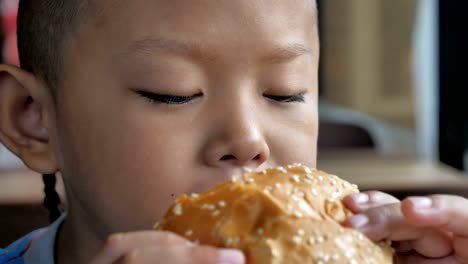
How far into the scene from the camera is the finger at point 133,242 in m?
1.10

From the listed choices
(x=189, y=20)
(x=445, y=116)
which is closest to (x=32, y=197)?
(x=189, y=20)

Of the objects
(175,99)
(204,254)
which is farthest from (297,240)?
(175,99)

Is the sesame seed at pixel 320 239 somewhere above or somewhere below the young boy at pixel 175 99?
below

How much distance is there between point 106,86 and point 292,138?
0.42 meters

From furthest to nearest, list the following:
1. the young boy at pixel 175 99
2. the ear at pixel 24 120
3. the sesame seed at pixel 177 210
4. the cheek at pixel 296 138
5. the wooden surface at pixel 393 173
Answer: the wooden surface at pixel 393 173 < the ear at pixel 24 120 < the cheek at pixel 296 138 < the young boy at pixel 175 99 < the sesame seed at pixel 177 210

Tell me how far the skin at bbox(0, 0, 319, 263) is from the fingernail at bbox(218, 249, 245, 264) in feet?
1.06

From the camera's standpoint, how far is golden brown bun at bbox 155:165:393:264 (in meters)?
1.07

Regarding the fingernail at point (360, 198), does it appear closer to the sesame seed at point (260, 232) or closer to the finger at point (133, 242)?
the sesame seed at point (260, 232)

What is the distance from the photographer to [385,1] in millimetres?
7062

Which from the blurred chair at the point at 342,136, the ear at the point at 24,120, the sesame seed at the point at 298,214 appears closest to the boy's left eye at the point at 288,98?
the sesame seed at the point at 298,214

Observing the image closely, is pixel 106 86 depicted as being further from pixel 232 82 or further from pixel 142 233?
pixel 142 233

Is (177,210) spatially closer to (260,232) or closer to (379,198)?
(260,232)

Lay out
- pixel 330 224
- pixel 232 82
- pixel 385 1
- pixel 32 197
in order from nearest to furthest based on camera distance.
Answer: pixel 330 224
pixel 232 82
pixel 32 197
pixel 385 1

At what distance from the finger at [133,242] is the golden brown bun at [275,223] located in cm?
4
